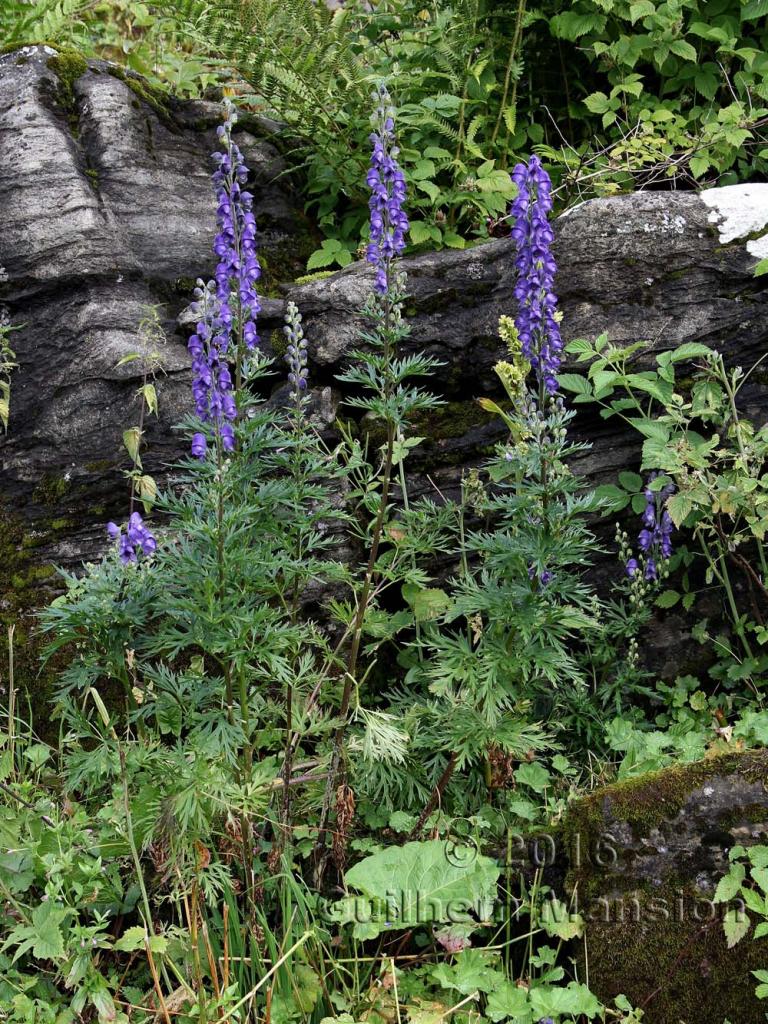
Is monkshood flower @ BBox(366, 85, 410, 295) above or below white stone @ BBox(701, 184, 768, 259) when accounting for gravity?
above

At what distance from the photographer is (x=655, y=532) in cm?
413

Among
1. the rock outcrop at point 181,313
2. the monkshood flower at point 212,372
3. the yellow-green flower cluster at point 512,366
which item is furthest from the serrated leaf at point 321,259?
the monkshood flower at point 212,372

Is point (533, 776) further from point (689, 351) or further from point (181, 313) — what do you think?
point (181, 313)

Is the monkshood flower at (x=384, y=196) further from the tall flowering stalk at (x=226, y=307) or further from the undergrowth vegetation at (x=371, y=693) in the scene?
the tall flowering stalk at (x=226, y=307)

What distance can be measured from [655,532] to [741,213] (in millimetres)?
1613

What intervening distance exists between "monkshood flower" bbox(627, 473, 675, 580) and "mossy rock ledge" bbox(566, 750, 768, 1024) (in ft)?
3.80

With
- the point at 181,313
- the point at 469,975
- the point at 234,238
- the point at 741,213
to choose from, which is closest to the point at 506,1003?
the point at 469,975

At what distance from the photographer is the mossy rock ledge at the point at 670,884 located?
2.82 m

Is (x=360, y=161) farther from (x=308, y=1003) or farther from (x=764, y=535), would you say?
(x=308, y=1003)

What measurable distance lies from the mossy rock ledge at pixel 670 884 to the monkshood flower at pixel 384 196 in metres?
1.85

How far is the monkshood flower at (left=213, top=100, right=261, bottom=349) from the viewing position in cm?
297

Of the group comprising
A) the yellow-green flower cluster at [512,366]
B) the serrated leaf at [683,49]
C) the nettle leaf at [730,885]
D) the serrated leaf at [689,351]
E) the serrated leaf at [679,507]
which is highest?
the serrated leaf at [683,49]

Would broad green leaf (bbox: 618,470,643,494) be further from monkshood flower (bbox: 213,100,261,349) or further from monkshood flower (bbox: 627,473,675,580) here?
monkshood flower (bbox: 213,100,261,349)

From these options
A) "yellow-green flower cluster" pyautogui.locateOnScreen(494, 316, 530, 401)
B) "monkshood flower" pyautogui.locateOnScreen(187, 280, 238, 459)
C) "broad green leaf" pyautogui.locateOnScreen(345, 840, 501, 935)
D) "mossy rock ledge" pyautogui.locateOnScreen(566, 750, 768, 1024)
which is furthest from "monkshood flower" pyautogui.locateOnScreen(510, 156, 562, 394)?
"broad green leaf" pyautogui.locateOnScreen(345, 840, 501, 935)
